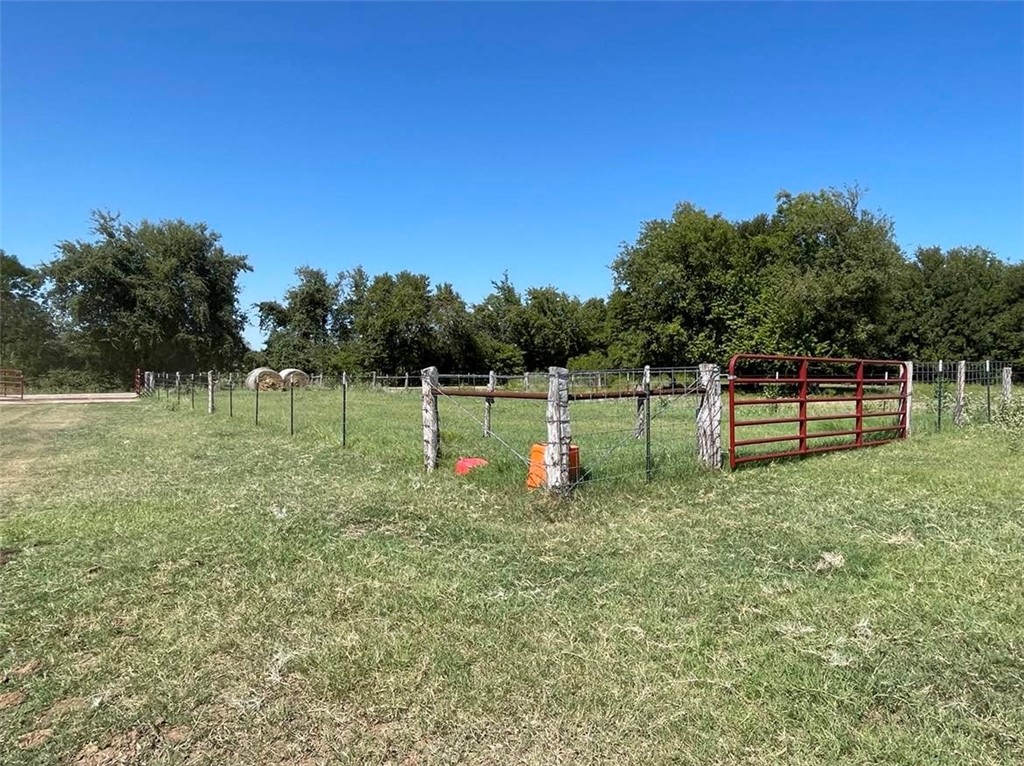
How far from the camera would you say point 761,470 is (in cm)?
760

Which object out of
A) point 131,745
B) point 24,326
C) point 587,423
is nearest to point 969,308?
point 587,423

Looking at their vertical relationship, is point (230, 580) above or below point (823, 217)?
below

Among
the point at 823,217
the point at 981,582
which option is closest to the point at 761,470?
the point at 981,582

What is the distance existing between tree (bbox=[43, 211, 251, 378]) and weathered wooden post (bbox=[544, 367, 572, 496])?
48586 millimetres

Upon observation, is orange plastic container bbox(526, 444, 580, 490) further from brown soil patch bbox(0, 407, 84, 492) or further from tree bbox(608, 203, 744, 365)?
tree bbox(608, 203, 744, 365)

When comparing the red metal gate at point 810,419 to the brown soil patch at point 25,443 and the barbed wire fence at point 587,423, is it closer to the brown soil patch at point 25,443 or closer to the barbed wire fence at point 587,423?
the barbed wire fence at point 587,423

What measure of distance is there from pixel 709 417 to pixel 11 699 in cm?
655

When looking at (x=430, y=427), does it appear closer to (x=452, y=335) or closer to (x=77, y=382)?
(x=452, y=335)

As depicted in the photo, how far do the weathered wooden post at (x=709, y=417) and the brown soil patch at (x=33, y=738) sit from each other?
6406 mm

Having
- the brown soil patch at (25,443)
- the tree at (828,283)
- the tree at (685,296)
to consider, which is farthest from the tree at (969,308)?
the brown soil patch at (25,443)

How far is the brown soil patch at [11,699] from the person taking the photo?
8.94ft

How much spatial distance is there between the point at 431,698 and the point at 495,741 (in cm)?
40

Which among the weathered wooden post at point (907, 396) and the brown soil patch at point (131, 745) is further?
the weathered wooden post at point (907, 396)

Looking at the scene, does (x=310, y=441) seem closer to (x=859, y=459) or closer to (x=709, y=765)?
(x=859, y=459)
